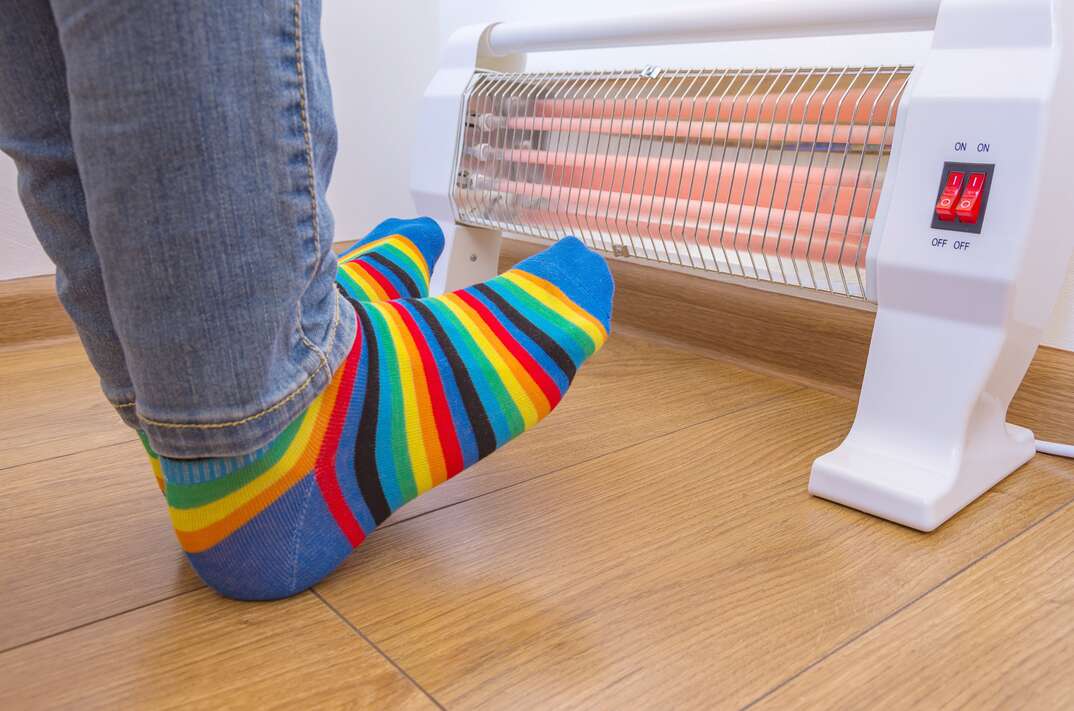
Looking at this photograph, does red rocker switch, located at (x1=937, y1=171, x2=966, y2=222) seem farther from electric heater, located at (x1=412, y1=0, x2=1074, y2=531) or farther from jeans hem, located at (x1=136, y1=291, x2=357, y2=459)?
jeans hem, located at (x1=136, y1=291, x2=357, y2=459)

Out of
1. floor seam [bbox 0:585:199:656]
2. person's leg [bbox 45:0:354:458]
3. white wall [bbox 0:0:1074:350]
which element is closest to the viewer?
person's leg [bbox 45:0:354:458]

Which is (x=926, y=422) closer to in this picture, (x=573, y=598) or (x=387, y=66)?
(x=573, y=598)

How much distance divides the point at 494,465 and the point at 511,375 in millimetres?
151

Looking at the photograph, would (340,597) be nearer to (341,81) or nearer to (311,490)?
(311,490)

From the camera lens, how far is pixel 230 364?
0.36 metres

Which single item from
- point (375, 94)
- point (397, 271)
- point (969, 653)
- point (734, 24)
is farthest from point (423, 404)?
point (375, 94)

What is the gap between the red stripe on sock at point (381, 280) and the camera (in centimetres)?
67

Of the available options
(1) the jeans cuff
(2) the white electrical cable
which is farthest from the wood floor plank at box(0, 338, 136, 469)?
(2) the white electrical cable

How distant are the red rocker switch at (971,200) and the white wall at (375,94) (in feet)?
→ 3.13

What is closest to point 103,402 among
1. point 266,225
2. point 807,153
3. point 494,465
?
point 494,465

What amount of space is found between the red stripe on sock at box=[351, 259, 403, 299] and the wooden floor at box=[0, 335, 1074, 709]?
160 millimetres

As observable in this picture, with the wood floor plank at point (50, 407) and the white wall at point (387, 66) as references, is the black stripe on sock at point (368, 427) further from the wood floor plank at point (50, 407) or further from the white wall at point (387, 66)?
the white wall at point (387, 66)

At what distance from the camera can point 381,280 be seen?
26.3 inches

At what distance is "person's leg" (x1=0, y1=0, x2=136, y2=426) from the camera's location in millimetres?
368
